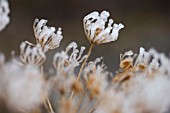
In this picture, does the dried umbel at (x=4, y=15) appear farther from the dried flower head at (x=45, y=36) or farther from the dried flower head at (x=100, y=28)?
the dried flower head at (x=100, y=28)

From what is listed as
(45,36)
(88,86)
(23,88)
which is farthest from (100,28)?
(23,88)

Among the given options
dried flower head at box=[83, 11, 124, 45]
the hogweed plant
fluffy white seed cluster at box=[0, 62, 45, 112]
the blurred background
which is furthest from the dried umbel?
the blurred background

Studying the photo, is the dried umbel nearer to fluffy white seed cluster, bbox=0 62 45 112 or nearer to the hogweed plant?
the hogweed plant

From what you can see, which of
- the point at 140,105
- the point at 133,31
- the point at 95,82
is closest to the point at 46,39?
the point at 95,82

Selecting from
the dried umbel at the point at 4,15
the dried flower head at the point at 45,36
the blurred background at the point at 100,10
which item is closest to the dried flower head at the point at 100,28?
the dried flower head at the point at 45,36

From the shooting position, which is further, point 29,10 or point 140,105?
point 29,10

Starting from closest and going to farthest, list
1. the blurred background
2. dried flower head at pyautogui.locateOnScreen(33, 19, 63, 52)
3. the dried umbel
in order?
1. the dried umbel
2. dried flower head at pyautogui.locateOnScreen(33, 19, 63, 52)
3. the blurred background

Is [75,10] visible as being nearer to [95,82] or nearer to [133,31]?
[133,31]

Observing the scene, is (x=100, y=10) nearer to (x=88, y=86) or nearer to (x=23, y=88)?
(x=88, y=86)
